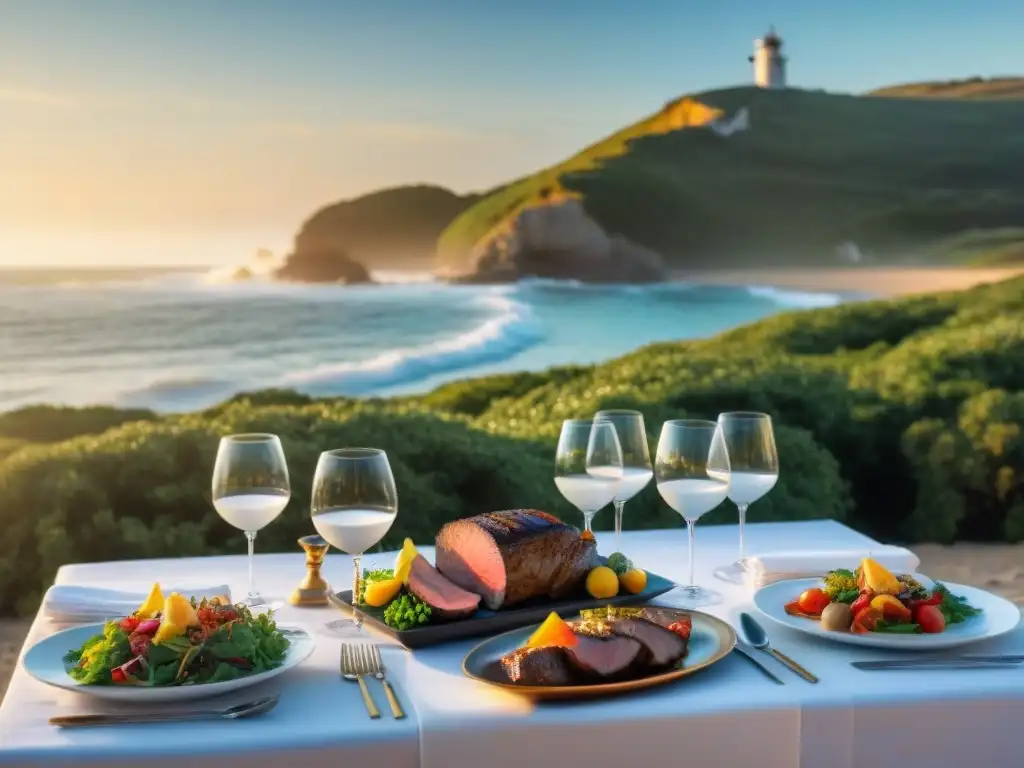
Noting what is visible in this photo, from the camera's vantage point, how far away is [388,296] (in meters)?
8.28

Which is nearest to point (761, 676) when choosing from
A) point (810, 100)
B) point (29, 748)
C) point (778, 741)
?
point (778, 741)

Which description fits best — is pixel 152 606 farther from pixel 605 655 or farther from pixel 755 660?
pixel 755 660

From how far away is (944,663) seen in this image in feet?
5.93

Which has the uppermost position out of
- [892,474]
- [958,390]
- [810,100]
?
[810,100]

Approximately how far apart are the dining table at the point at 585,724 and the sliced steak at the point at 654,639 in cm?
4

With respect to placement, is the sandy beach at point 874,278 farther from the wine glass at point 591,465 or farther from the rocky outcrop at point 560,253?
the wine glass at point 591,465

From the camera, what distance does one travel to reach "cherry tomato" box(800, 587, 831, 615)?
202cm

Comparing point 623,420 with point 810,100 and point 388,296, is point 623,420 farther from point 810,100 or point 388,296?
point 810,100

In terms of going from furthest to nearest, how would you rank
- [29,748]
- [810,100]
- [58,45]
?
1. [810,100]
2. [58,45]
3. [29,748]

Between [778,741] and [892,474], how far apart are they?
5990 mm

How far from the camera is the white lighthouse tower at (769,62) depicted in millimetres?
8648

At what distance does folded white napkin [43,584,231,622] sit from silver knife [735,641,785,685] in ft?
2.72

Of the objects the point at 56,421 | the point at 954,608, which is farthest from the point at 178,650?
the point at 56,421

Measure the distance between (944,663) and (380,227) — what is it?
264 inches
